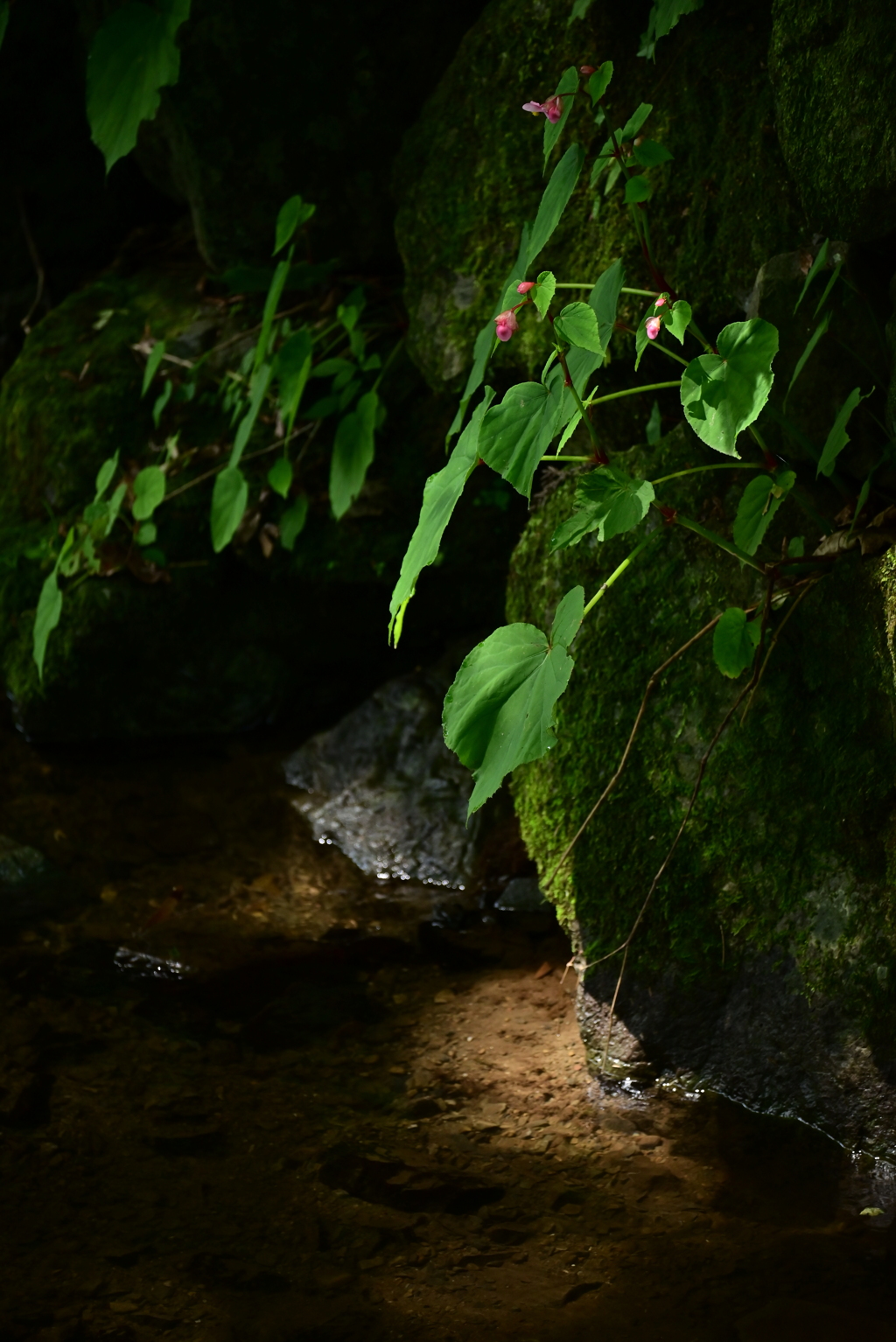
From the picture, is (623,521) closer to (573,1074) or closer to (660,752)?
(660,752)

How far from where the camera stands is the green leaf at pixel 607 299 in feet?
5.48

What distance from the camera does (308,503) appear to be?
3518 millimetres

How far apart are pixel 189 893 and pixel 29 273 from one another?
3.44 m

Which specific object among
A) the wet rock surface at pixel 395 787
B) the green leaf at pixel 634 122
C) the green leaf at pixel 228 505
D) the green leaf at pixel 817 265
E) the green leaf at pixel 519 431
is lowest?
the wet rock surface at pixel 395 787

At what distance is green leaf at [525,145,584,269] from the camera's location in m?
1.69

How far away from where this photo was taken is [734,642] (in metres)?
1.78

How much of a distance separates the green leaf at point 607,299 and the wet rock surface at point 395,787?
5.07ft

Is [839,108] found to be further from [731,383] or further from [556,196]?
[731,383]

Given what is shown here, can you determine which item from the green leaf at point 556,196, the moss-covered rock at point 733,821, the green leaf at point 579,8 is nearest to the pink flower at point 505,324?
the green leaf at point 556,196

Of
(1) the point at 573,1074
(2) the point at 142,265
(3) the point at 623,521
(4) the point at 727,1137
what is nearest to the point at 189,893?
(1) the point at 573,1074

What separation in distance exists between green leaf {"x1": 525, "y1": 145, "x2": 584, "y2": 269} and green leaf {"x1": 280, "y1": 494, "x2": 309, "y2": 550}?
1.64 m

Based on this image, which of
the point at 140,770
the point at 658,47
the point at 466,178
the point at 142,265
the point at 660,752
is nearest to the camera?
the point at 660,752

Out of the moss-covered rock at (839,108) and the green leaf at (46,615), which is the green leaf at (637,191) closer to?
the moss-covered rock at (839,108)

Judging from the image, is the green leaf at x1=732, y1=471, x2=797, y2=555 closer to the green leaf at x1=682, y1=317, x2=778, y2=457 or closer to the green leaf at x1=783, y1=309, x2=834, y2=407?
the green leaf at x1=783, y1=309, x2=834, y2=407
